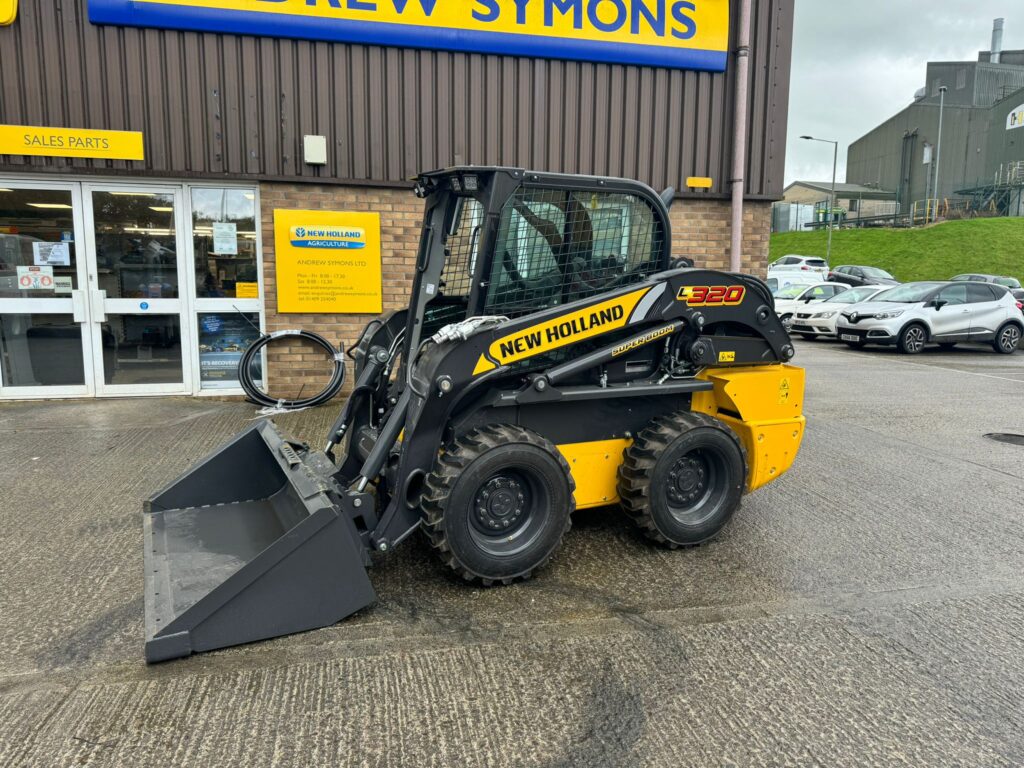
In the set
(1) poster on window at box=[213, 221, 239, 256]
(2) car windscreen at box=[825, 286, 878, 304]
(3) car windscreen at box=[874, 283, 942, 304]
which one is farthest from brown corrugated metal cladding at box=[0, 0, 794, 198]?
(2) car windscreen at box=[825, 286, 878, 304]

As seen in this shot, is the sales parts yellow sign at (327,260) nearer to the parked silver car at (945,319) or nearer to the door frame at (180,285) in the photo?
the door frame at (180,285)

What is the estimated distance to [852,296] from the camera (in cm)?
1927

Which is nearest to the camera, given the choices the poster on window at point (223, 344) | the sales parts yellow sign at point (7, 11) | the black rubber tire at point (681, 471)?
the black rubber tire at point (681, 471)

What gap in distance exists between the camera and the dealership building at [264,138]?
792 centimetres

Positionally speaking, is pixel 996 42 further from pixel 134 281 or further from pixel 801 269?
pixel 134 281

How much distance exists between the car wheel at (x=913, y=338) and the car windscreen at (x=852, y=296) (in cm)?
308

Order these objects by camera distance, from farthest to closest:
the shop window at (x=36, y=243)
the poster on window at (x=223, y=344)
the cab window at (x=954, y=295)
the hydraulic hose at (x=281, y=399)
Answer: the cab window at (x=954, y=295)
the poster on window at (x=223, y=344)
the hydraulic hose at (x=281, y=399)
the shop window at (x=36, y=243)

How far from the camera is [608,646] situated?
10.8ft

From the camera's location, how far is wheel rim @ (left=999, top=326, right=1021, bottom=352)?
15953mm

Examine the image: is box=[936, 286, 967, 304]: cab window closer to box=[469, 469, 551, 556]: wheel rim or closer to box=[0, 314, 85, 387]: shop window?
box=[469, 469, 551, 556]: wheel rim

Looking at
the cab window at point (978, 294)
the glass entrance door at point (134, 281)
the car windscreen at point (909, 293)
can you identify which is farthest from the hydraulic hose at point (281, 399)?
the cab window at point (978, 294)

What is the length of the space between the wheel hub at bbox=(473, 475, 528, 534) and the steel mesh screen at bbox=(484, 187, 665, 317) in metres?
0.97

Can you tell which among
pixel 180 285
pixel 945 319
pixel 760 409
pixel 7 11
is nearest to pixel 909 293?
pixel 945 319

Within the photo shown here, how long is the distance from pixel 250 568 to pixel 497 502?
1251 millimetres
